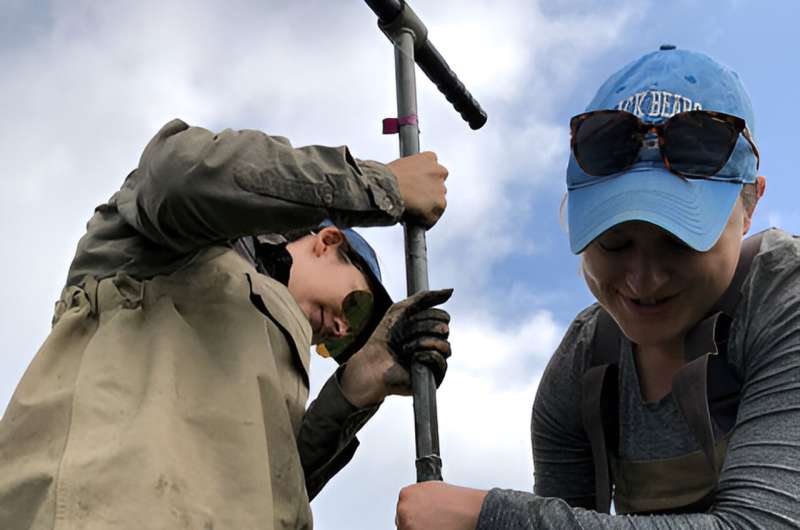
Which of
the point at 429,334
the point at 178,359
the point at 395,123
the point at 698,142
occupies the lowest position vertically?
the point at 178,359

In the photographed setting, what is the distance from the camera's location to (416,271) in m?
3.50

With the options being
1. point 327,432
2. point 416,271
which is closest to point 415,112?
point 416,271

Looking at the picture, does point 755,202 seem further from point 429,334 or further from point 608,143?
point 429,334

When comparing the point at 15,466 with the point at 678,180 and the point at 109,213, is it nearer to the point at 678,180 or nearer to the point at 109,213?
the point at 109,213

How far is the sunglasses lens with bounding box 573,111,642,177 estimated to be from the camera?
3.15 metres

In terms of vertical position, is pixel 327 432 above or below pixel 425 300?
below

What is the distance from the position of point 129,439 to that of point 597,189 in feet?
5.18

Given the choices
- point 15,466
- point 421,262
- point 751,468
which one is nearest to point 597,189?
point 421,262

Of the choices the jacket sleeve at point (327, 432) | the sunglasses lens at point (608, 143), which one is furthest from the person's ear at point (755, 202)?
the jacket sleeve at point (327, 432)

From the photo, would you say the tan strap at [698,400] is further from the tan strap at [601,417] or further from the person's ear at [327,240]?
the person's ear at [327,240]

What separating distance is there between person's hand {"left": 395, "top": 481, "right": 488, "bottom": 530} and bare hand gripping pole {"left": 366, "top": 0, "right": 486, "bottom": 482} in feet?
0.88

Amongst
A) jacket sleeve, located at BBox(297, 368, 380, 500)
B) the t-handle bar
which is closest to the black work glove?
jacket sleeve, located at BBox(297, 368, 380, 500)

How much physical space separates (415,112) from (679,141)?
3.45ft

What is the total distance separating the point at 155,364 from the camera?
305cm
